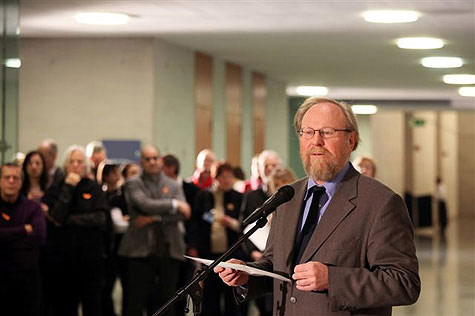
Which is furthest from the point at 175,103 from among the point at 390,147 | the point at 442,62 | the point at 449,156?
the point at 449,156

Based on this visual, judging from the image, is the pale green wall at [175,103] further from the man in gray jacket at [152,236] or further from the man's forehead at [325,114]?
the man's forehead at [325,114]

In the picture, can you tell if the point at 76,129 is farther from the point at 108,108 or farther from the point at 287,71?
the point at 287,71

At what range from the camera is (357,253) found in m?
4.08

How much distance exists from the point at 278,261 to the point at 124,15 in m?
7.97

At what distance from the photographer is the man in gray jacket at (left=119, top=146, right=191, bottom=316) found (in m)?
10.0

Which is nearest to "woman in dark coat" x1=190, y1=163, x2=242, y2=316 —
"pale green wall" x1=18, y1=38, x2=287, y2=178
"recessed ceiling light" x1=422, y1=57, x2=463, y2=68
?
"pale green wall" x1=18, y1=38, x2=287, y2=178

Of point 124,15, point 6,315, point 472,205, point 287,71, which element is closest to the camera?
point 6,315

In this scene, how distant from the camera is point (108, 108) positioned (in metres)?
14.4

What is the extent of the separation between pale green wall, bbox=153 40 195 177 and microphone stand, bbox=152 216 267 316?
1016 cm

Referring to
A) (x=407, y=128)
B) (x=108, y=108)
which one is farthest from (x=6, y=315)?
→ (x=407, y=128)

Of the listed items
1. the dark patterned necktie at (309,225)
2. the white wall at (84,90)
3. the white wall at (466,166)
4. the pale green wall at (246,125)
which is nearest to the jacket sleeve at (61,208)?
the white wall at (84,90)

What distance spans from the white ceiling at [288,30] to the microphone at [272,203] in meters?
6.70

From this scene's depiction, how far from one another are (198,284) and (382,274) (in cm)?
71

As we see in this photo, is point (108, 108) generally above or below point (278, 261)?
above
